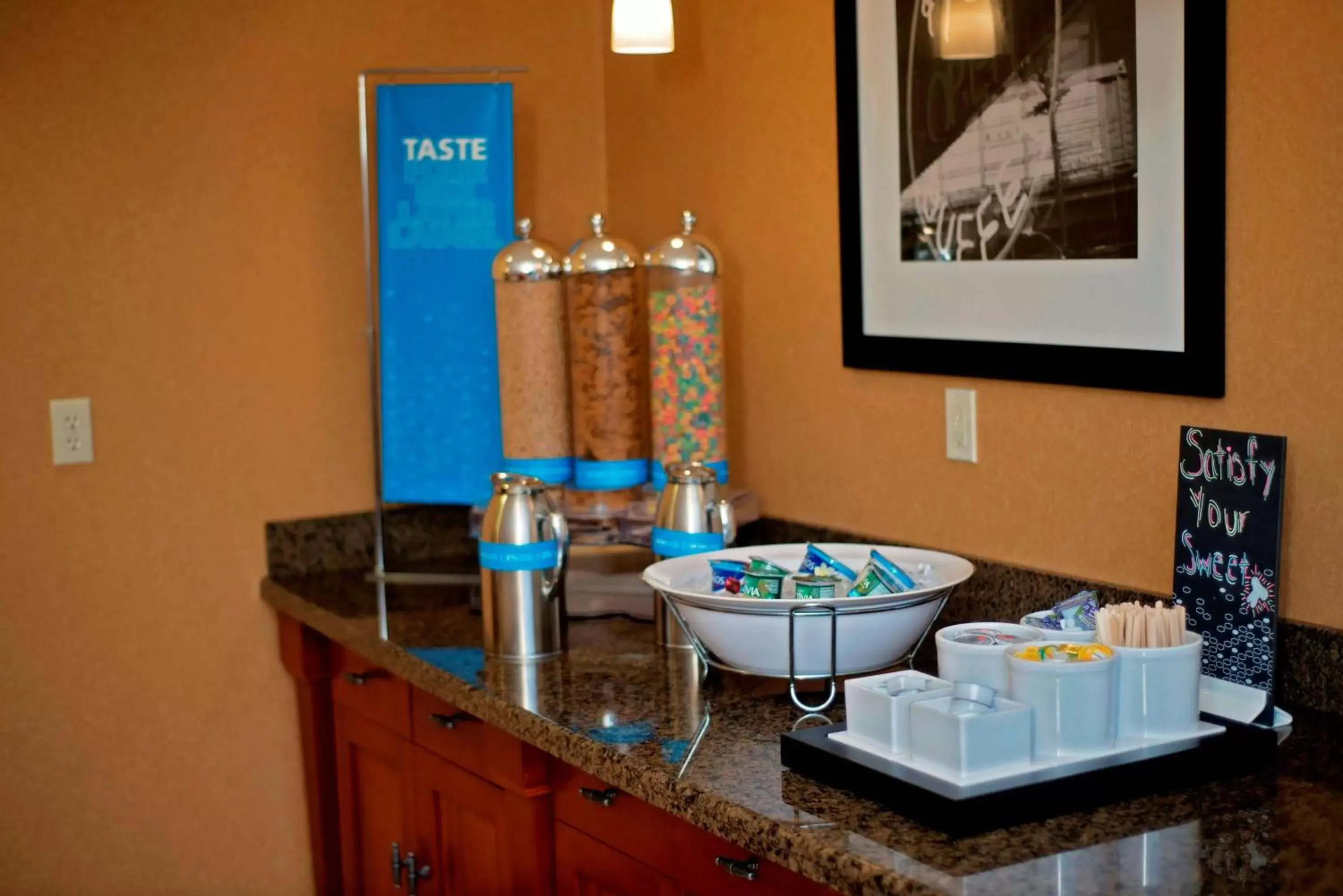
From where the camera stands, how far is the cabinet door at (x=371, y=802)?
2473mm

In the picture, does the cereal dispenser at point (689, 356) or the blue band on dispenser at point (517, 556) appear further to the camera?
the cereal dispenser at point (689, 356)

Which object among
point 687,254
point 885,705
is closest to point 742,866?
point 885,705

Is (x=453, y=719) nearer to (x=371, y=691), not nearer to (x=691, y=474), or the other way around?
(x=371, y=691)

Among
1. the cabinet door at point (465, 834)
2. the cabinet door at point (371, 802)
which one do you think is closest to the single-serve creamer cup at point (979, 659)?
the cabinet door at point (465, 834)

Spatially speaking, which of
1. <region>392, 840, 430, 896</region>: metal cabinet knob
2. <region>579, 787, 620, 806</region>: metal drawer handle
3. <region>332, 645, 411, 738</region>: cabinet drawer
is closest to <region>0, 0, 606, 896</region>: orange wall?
<region>332, 645, 411, 738</region>: cabinet drawer

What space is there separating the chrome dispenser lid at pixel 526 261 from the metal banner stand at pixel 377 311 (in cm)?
38

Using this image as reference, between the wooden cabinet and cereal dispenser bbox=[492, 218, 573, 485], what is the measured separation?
1.48ft

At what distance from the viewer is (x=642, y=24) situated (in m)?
2.32

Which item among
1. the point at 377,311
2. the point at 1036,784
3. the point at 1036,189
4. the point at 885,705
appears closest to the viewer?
the point at 1036,784

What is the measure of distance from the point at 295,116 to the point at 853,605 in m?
1.59

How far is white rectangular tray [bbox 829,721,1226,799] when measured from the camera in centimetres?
139

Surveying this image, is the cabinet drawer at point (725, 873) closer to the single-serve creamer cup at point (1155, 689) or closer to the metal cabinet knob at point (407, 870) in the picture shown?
the single-serve creamer cup at point (1155, 689)

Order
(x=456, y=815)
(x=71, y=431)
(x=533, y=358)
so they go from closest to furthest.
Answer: (x=456, y=815), (x=533, y=358), (x=71, y=431)

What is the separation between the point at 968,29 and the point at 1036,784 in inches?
45.2
